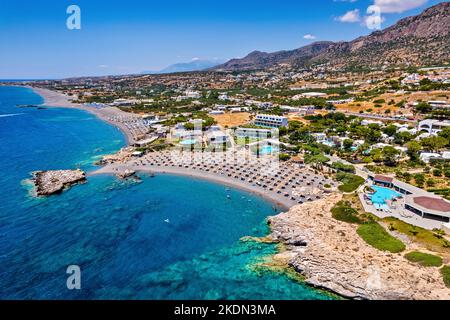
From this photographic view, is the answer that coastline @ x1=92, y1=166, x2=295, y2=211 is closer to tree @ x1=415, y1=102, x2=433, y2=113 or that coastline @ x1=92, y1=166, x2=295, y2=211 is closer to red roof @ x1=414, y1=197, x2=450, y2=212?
red roof @ x1=414, y1=197, x2=450, y2=212

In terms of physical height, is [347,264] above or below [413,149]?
below

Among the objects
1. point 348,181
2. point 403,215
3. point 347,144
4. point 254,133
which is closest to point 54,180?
point 254,133

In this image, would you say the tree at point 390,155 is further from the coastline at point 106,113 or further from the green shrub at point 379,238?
the coastline at point 106,113

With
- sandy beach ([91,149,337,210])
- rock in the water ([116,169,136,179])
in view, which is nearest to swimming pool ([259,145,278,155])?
sandy beach ([91,149,337,210])

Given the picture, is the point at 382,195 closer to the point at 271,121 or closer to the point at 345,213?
the point at 345,213

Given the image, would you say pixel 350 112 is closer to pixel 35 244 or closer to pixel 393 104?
pixel 393 104
